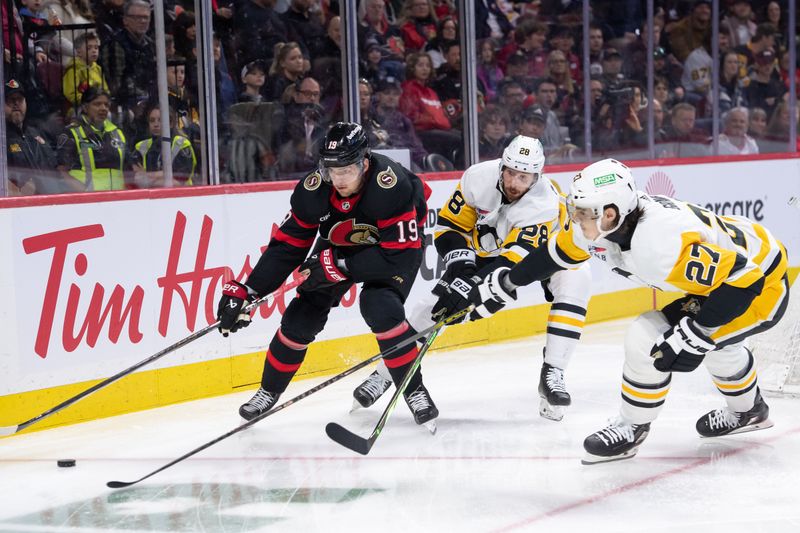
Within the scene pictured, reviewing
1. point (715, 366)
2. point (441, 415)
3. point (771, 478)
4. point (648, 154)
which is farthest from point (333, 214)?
point (648, 154)

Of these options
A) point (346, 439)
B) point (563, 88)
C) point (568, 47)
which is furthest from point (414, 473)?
point (568, 47)

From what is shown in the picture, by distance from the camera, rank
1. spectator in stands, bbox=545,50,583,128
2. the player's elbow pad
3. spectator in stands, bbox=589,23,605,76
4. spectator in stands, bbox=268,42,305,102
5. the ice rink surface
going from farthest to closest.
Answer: spectator in stands, bbox=589,23,605,76, spectator in stands, bbox=545,50,583,128, spectator in stands, bbox=268,42,305,102, the player's elbow pad, the ice rink surface

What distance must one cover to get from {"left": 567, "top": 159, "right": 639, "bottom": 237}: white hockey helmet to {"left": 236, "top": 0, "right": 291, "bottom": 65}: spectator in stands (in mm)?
2478

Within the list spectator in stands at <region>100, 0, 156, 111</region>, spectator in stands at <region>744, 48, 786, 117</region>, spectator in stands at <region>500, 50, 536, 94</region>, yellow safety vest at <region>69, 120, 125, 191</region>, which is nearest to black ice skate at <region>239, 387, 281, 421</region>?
yellow safety vest at <region>69, 120, 125, 191</region>

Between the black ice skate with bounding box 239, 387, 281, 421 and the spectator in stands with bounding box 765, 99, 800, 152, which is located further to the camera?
the spectator in stands with bounding box 765, 99, 800, 152

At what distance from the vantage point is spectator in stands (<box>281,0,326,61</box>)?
557cm

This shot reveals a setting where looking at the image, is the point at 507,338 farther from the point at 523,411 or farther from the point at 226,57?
the point at 226,57

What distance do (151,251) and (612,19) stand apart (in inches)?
157

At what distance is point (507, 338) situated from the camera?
6117 millimetres

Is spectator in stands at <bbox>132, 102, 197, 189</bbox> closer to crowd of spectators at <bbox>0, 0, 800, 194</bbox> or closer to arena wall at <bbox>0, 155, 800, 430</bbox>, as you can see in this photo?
crowd of spectators at <bbox>0, 0, 800, 194</bbox>

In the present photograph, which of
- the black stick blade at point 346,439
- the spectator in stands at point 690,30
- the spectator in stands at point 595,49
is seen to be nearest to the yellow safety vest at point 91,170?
the black stick blade at point 346,439

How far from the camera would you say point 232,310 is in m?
3.90

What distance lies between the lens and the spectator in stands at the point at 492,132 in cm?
639

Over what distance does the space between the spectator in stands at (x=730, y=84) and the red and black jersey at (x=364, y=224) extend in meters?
4.77
